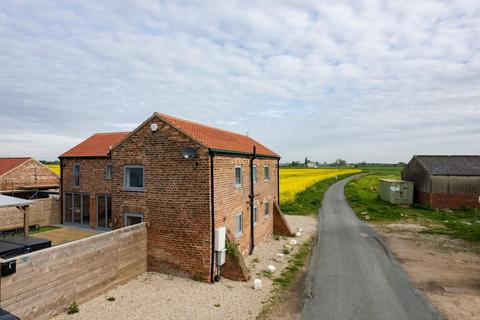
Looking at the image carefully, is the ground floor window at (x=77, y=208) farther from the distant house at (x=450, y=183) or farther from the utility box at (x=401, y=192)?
the distant house at (x=450, y=183)

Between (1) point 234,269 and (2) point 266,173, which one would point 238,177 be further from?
(2) point 266,173

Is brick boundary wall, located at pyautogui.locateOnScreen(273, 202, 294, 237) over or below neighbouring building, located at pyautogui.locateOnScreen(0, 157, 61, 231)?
below

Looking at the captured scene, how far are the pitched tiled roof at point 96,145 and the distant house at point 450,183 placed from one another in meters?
31.7

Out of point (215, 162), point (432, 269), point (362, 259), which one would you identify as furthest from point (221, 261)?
point (432, 269)

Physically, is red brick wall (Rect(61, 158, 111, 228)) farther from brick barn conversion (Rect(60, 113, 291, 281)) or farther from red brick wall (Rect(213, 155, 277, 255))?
red brick wall (Rect(213, 155, 277, 255))

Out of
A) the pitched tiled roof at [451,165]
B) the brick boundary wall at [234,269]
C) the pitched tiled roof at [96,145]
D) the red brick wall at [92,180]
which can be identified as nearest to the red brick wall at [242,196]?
the brick boundary wall at [234,269]

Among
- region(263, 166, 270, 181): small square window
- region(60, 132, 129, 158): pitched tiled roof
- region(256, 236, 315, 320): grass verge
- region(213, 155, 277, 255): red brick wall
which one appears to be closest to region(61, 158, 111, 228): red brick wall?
region(60, 132, 129, 158): pitched tiled roof

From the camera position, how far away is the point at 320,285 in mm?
12305

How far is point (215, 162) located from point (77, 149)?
50.4ft

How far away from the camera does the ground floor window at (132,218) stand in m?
13.9

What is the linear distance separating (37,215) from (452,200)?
126 feet

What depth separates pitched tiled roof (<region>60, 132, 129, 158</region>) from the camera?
2174 cm

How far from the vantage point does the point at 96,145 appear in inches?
904

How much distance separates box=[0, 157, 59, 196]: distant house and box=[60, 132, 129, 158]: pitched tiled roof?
722 centimetres
